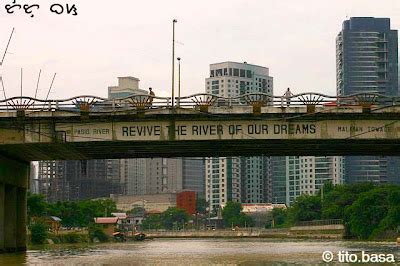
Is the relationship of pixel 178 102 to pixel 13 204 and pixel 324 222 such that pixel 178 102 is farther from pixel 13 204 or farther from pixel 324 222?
pixel 324 222

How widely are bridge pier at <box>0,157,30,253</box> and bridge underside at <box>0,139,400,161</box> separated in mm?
1159

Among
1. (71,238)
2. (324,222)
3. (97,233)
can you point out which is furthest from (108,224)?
(324,222)

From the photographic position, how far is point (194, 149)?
6219 centimetres

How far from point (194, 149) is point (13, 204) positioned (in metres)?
15.6

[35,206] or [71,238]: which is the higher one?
[35,206]

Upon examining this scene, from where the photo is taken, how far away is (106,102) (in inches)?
2201

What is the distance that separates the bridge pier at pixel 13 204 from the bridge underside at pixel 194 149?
1159 millimetres

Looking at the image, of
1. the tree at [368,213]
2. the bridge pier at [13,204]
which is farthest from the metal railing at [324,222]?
the bridge pier at [13,204]

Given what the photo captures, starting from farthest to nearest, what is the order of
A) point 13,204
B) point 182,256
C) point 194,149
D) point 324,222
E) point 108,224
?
point 324,222 → point 108,224 → point 13,204 → point 194,149 → point 182,256

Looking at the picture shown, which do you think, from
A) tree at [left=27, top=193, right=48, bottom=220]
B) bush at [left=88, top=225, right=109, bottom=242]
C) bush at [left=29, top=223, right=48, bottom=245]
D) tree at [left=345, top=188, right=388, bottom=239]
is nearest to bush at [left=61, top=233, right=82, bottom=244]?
tree at [left=27, top=193, right=48, bottom=220]

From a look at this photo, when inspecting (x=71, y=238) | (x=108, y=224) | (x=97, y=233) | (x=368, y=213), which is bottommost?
(x=97, y=233)

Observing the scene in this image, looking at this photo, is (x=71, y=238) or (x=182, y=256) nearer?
(x=182, y=256)

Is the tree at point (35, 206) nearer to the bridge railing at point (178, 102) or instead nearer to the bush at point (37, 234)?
the bush at point (37, 234)

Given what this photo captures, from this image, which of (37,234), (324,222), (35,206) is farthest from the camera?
(324,222)
